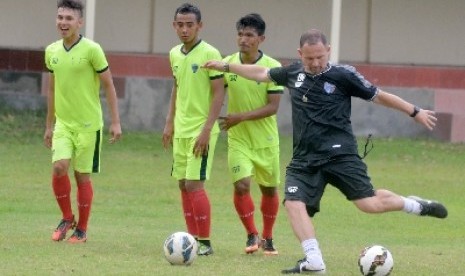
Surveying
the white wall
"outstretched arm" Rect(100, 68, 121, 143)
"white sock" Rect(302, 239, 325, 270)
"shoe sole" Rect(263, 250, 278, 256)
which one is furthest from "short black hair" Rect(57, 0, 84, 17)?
the white wall

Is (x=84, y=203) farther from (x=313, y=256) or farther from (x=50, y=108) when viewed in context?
(x=313, y=256)

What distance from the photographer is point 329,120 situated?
421 inches

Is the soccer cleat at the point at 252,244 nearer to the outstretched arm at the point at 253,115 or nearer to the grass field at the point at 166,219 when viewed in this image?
the grass field at the point at 166,219

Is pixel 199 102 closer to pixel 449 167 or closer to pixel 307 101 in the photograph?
pixel 307 101

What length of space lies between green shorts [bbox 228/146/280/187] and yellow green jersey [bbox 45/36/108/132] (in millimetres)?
1300

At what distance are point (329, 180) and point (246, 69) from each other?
116 cm

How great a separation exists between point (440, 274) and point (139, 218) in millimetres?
5826

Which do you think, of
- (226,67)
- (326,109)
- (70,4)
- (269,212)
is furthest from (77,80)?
(326,109)

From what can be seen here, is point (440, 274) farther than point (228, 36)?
No

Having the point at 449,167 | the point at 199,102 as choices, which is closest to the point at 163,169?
the point at 449,167

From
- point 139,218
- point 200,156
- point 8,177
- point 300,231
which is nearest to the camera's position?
point 300,231

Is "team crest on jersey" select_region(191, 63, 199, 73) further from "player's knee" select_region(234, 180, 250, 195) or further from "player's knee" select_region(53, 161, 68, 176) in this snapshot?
"player's knee" select_region(53, 161, 68, 176)

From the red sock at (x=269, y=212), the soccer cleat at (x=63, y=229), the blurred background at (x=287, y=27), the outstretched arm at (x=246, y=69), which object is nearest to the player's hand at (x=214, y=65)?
the outstretched arm at (x=246, y=69)

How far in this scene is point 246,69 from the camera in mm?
11227
